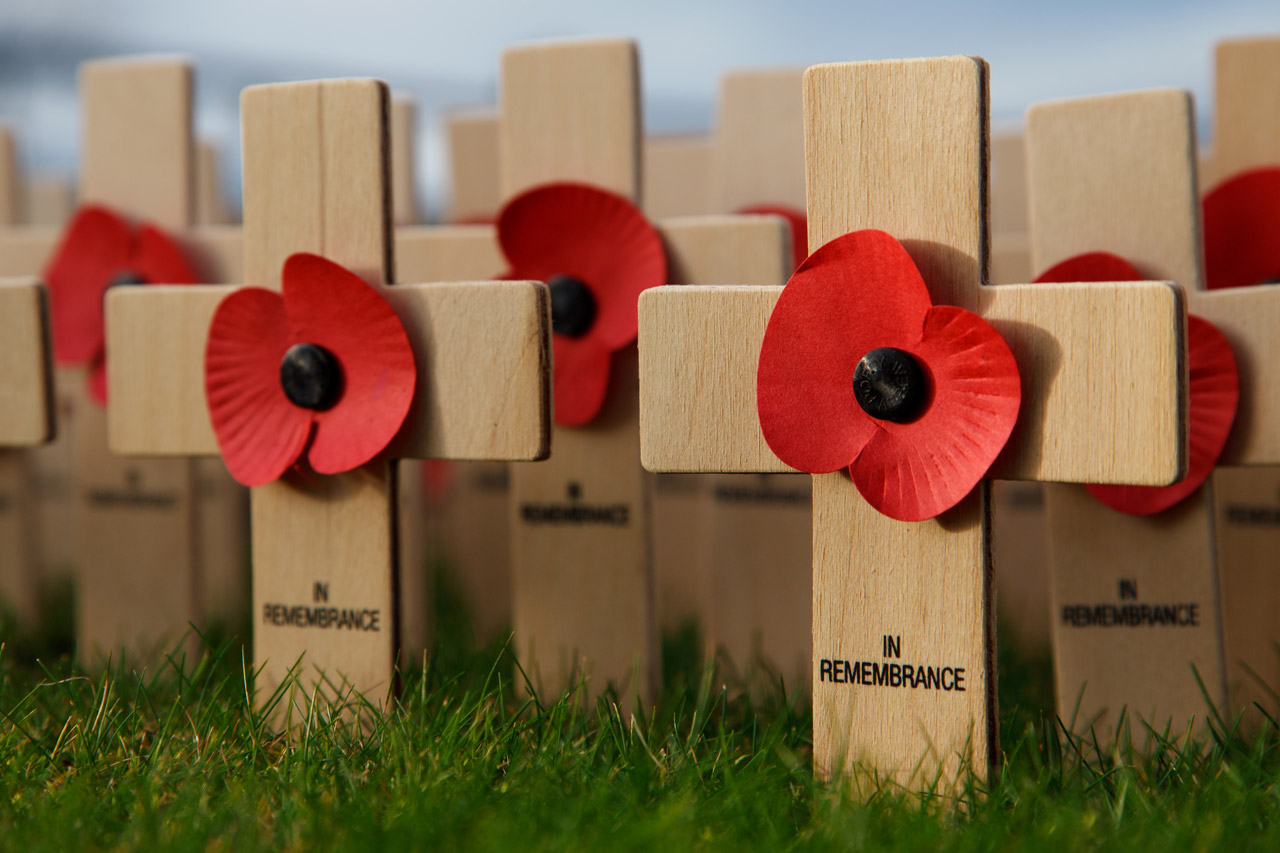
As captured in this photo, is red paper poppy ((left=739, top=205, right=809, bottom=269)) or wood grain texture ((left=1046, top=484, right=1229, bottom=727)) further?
red paper poppy ((left=739, top=205, right=809, bottom=269))

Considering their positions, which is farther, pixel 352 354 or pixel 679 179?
pixel 679 179

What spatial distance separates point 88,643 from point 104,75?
26.8 inches

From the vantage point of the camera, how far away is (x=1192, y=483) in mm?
983

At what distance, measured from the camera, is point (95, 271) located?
139cm

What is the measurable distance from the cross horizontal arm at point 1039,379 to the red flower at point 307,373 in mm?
223

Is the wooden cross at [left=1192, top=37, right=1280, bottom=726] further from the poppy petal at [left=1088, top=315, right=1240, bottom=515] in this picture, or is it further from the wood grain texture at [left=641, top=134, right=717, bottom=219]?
the wood grain texture at [left=641, top=134, right=717, bottom=219]

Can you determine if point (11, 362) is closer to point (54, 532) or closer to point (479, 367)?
point (479, 367)

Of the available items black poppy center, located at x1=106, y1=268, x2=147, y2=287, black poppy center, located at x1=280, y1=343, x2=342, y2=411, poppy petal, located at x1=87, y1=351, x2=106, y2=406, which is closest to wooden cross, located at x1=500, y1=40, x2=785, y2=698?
black poppy center, located at x1=280, y1=343, x2=342, y2=411

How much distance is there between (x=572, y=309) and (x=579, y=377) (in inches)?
2.6

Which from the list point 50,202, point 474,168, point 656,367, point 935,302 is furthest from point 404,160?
point 50,202

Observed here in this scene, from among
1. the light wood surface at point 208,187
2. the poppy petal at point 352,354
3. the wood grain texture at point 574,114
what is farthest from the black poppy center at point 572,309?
the light wood surface at point 208,187

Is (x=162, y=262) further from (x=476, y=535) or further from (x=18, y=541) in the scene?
(x=476, y=535)

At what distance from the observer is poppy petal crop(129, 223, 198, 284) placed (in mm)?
1353

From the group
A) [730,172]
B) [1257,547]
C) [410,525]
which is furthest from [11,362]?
[1257,547]
